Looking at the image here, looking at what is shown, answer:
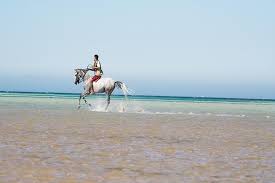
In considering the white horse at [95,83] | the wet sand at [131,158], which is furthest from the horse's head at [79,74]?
the wet sand at [131,158]

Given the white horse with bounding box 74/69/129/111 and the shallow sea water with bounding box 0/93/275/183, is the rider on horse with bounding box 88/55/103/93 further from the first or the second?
the shallow sea water with bounding box 0/93/275/183

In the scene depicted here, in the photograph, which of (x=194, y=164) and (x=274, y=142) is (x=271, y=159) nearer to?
(x=194, y=164)

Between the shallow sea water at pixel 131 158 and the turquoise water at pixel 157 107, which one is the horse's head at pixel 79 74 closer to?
the turquoise water at pixel 157 107

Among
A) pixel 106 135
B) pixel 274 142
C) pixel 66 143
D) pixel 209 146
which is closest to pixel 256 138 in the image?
pixel 274 142

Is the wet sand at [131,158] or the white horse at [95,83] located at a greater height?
the white horse at [95,83]

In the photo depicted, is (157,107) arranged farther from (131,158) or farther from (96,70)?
(131,158)

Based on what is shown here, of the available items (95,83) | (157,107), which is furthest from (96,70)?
(157,107)

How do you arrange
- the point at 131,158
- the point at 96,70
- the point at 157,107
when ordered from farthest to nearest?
1. the point at 157,107
2. the point at 96,70
3. the point at 131,158

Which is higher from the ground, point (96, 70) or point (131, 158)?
point (96, 70)

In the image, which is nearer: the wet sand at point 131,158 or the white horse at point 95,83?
the wet sand at point 131,158

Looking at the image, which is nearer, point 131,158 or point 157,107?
point 131,158

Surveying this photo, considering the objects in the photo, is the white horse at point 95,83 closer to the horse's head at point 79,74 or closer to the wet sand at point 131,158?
the horse's head at point 79,74

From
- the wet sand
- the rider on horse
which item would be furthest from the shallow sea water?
the rider on horse

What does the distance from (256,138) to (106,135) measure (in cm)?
386
